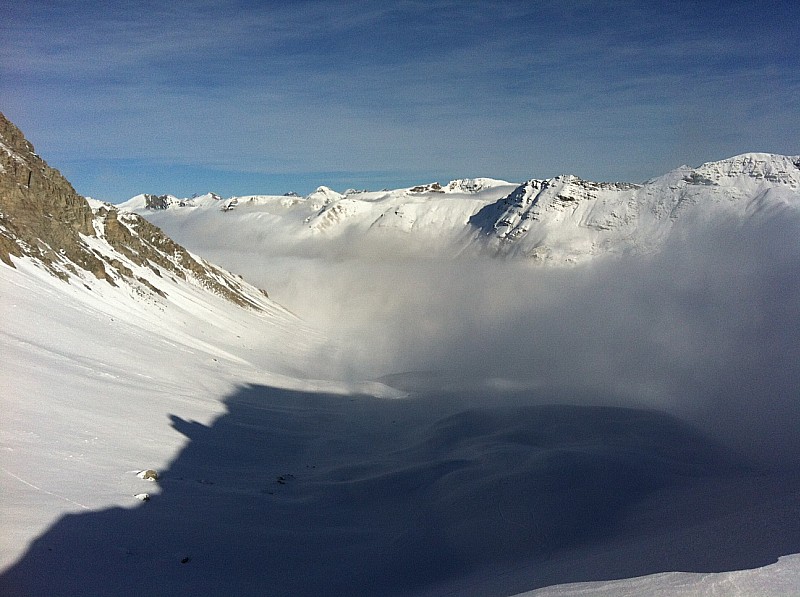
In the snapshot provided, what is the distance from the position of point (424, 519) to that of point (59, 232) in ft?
175

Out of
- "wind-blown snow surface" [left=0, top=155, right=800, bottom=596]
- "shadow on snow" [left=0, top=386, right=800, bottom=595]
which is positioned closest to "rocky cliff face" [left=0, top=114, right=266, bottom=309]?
"wind-blown snow surface" [left=0, top=155, right=800, bottom=596]

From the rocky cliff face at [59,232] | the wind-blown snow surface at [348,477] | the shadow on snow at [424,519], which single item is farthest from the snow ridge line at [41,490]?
the rocky cliff face at [59,232]

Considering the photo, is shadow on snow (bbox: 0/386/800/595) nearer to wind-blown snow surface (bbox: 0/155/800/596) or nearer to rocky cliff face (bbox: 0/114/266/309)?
wind-blown snow surface (bbox: 0/155/800/596)

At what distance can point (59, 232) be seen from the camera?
57188mm

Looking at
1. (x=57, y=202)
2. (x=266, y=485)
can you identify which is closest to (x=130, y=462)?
(x=266, y=485)

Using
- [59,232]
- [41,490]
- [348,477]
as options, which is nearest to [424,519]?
[348,477]

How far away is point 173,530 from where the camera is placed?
13695mm

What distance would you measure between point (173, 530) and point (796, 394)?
4459 centimetres

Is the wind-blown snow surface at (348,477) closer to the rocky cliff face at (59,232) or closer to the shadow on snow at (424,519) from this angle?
the shadow on snow at (424,519)

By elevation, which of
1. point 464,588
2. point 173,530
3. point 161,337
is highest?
point 161,337

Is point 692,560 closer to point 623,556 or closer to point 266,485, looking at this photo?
point 623,556

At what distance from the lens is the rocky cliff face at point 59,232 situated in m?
48.2

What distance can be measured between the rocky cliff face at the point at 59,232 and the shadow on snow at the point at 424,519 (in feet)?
95.1

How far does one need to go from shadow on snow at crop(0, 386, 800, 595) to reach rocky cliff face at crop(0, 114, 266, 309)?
29.0m
